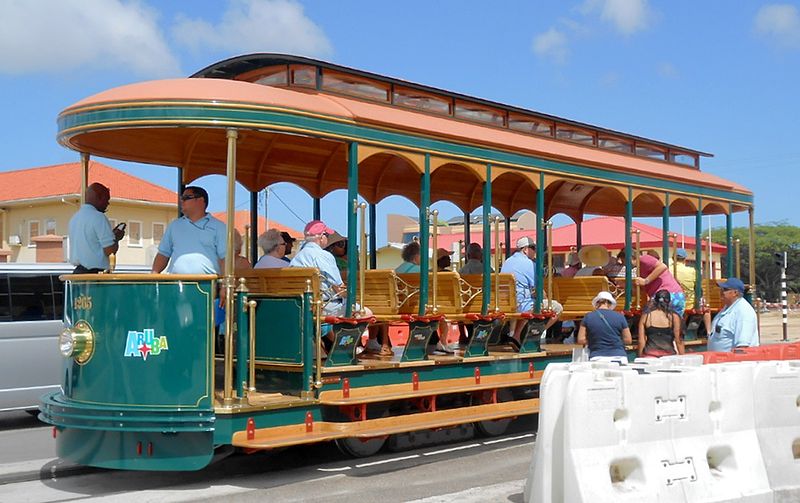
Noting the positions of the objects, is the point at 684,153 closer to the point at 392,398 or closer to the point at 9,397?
the point at 392,398

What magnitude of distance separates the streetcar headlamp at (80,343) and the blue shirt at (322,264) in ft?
6.17

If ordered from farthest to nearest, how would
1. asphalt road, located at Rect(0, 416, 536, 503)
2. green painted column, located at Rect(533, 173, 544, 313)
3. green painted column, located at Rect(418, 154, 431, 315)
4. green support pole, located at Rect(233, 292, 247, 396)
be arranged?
1. green painted column, located at Rect(533, 173, 544, 313)
2. green painted column, located at Rect(418, 154, 431, 315)
3. green support pole, located at Rect(233, 292, 247, 396)
4. asphalt road, located at Rect(0, 416, 536, 503)

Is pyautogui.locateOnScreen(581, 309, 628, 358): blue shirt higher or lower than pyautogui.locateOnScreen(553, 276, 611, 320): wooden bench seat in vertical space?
lower

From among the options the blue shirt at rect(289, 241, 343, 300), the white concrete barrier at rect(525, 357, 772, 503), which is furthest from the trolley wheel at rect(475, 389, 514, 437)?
the white concrete barrier at rect(525, 357, 772, 503)

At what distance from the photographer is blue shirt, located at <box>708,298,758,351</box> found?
9.09 m

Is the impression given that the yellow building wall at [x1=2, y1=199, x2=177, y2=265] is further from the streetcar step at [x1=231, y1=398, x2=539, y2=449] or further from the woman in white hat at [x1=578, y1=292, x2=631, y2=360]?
the woman in white hat at [x1=578, y1=292, x2=631, y2=360]

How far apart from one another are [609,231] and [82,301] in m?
13.7

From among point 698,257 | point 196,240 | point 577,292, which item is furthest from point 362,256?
point 698,257

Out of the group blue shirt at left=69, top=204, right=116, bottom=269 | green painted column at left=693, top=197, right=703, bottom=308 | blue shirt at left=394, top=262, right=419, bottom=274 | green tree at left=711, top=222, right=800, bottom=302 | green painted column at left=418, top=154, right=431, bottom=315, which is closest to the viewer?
blue shirt at left=69, top=204, right=116, bottom=269

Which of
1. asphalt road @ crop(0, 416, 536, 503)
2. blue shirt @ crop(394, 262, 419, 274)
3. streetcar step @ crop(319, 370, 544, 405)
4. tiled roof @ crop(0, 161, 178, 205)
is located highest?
tiled roof @ crop(0, 161, 178, 205)

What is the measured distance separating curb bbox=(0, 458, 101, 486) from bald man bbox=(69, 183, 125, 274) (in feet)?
5.57

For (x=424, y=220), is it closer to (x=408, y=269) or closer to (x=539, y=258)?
(x=408, y=269)

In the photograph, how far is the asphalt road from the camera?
A: 6.90 metres

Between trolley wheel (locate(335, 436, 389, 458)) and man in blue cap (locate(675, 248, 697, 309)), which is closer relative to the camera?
trolley wheel (locate(335, 436, 389, 458))
